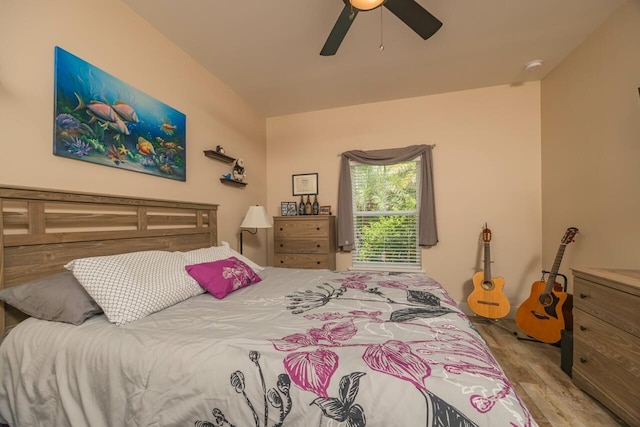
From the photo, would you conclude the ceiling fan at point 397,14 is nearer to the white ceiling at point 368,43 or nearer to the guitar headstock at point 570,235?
the white ceiling at point 368,43

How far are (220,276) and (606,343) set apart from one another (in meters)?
2.44

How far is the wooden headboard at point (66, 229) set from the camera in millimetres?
1197

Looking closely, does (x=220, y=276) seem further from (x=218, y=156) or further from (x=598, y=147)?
(x=598, y=147)

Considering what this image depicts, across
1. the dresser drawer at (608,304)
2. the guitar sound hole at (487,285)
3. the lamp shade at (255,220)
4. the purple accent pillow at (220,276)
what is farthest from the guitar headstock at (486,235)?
the purple accent pillow at (220,276)

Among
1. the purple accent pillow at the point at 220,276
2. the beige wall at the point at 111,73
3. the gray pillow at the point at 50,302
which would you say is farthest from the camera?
the purple accent pillow at the point at 220,276

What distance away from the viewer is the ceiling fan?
140 cm

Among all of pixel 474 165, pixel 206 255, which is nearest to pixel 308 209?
pixel 206 255

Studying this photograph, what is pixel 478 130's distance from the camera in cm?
304

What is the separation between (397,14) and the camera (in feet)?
→ 4.88

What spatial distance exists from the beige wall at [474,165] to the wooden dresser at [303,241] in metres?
0.50

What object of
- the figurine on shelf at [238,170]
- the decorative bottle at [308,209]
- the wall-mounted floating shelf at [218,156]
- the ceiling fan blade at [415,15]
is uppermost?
the ceiling fan blade at [415,15]

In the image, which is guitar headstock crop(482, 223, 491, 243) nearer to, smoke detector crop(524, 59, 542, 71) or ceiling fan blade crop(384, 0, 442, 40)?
smoke detector crop(524, 59, 542, 71)

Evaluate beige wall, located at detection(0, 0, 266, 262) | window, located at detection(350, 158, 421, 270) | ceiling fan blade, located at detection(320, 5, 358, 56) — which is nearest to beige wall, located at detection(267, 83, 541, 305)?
window, located at detection(350, 158, 421, 270)

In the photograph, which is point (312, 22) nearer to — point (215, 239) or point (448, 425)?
point (215, 239)
